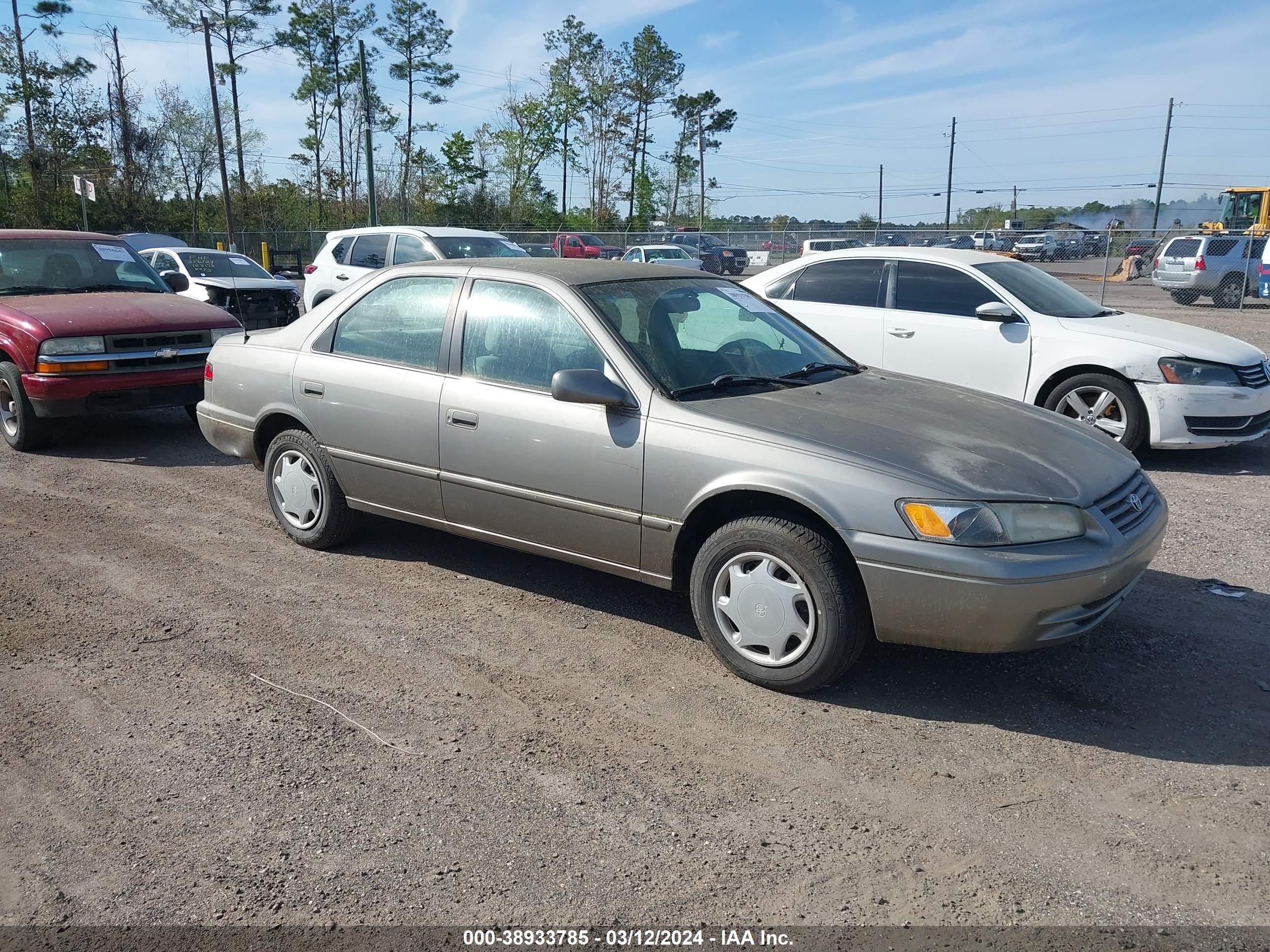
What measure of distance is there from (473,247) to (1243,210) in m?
34.0

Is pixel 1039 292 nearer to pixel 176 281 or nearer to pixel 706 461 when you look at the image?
pixel 706 461

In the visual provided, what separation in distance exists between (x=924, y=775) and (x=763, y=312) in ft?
8.73

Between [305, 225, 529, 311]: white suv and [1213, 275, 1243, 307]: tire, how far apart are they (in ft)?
51.5

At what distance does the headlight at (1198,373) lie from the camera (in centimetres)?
735

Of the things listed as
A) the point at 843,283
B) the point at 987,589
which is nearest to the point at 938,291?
the point at 843,283

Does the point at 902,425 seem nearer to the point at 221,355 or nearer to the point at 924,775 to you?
the point at 924,775

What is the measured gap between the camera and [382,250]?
14.0 metres

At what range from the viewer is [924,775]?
334 cm

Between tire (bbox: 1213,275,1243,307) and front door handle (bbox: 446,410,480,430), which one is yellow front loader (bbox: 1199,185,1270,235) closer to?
tire (bbox: 1213,275,1243,307)

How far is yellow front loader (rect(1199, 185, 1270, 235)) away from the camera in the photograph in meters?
35.4

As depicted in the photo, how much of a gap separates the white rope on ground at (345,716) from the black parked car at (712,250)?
1181 inches

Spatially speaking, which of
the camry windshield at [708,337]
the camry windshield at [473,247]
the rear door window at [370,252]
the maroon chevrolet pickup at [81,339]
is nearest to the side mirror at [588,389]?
the camry windshield at [708,337]

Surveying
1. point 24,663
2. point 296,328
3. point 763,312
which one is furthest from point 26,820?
point 763,312

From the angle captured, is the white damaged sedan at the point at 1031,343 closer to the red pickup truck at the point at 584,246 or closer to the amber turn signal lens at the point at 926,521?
the amber turn signal lens at the point at 926,521
